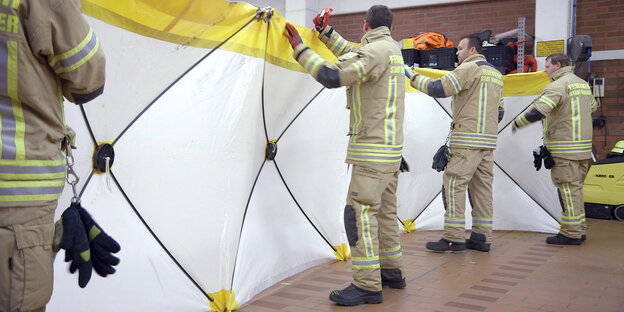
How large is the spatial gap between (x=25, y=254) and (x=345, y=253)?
337cm

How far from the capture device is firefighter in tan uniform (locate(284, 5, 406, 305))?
361cm

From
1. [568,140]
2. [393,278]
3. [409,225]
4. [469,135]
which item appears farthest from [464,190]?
[393,278]

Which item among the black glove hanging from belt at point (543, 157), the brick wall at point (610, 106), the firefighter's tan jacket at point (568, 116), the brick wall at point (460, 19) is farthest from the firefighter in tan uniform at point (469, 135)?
the brick wall at point (460, 19)

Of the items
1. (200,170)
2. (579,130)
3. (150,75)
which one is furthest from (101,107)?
(579,130)

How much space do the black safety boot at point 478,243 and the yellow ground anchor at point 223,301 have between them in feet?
9.53

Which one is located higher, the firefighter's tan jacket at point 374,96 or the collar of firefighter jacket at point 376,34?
the collar of firefighter jacket at point 376,34

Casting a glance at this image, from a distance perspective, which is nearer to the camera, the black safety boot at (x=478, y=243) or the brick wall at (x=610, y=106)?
the black safety boot at (x=478, y=243)

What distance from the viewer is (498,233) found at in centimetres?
652

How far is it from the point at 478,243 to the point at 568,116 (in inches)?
65.9

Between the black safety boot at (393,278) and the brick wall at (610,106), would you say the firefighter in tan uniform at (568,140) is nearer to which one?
the black safety boot at (393,278)

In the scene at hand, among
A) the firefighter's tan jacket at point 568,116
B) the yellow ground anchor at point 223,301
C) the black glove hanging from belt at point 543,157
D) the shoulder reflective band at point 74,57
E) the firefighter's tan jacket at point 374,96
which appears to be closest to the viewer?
the shoulder reflective band at point 74,57

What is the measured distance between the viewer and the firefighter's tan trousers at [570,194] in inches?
231

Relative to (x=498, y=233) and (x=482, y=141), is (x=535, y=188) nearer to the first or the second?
(x=498, y=233)

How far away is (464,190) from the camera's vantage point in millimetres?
5395
